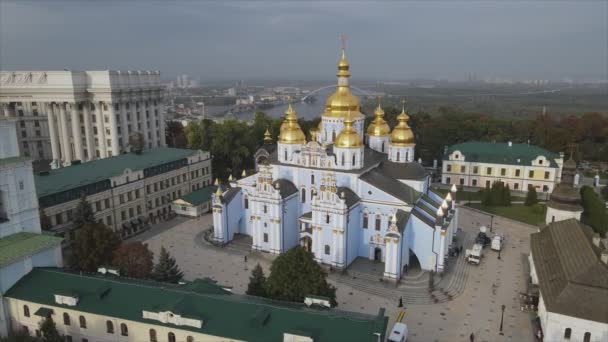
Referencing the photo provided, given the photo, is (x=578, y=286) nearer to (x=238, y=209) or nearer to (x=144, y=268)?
(x=144, y=268)

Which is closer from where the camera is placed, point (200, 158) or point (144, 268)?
point (144, 268)

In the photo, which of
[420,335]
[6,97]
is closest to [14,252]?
[420,335]

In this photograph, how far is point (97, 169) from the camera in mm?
35094

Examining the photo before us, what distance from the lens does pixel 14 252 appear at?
19.2 m

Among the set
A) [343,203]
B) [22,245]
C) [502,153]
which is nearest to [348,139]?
[343,203]

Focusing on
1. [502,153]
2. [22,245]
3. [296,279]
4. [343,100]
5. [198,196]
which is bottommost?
[198,196]

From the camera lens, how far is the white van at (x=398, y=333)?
795 inches

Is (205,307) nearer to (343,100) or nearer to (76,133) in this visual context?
(343,100)

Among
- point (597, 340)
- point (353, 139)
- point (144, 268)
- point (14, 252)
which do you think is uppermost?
point (353, 139)

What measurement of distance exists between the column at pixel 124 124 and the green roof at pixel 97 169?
50.5ft

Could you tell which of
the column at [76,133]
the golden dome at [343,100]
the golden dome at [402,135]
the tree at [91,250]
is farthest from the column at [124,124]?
the golden dome at [402,135]

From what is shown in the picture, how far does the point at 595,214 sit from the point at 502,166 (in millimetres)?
14431

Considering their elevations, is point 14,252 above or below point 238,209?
above

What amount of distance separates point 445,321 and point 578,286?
6.60 metres
